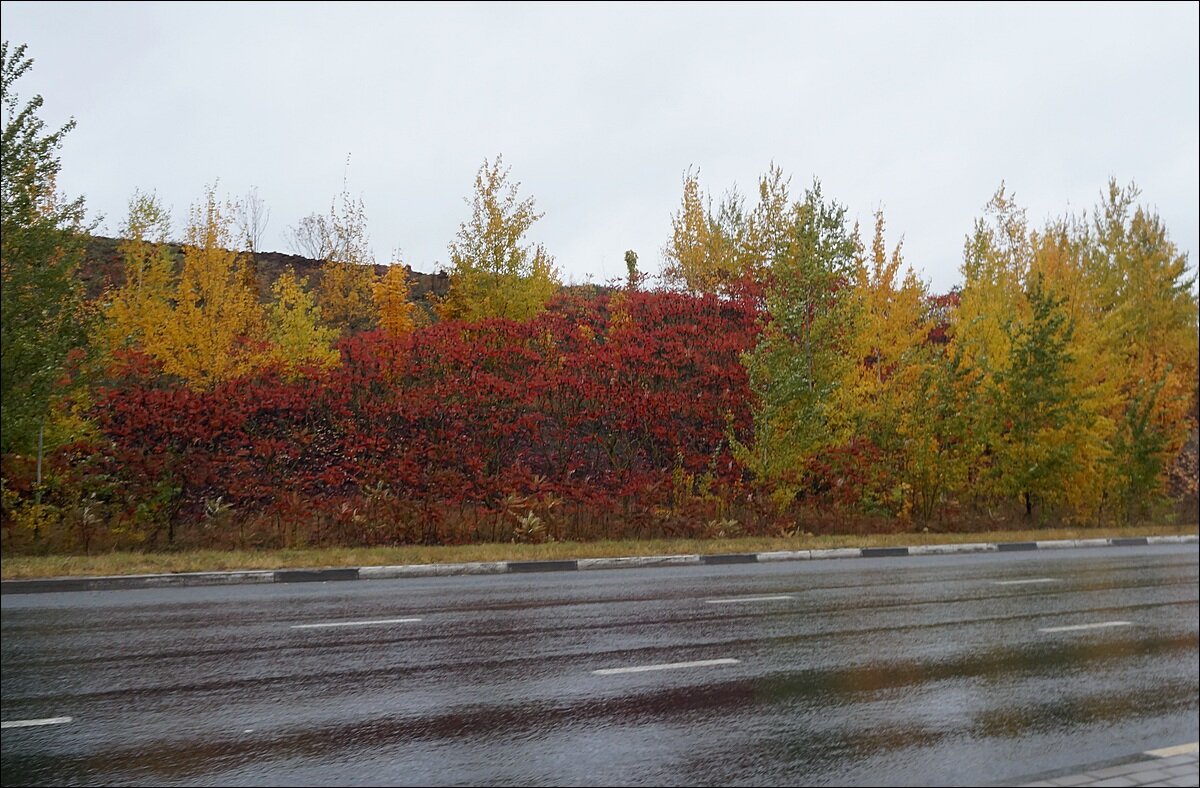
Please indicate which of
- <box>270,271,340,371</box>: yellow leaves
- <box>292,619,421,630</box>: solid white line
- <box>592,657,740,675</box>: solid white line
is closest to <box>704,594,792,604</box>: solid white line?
<box>592,657,740,675</box>: solid white line

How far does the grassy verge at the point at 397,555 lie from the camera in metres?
15.2

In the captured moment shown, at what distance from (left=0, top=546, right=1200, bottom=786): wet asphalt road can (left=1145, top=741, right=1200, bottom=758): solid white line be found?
23cm

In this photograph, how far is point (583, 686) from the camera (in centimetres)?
793

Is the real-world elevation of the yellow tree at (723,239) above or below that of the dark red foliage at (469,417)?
above

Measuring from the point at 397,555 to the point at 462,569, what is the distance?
1.50 m

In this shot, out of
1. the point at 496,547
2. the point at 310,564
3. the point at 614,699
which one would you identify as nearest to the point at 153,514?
the point at 310,564

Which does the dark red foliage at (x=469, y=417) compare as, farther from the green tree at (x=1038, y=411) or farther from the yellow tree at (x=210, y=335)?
the green tree at (x=1038, y=411)

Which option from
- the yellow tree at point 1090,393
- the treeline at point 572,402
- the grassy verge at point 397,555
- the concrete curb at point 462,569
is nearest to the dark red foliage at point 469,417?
the treeline at point 572,402

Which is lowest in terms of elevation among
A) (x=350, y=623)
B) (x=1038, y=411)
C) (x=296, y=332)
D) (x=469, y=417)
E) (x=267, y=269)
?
(x=350, y=623)

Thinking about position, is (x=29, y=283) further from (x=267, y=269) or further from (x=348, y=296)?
(x=267, y=269)

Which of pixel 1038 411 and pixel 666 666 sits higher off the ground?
A: pixel 1038 411

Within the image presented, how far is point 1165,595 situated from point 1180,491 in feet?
64.1

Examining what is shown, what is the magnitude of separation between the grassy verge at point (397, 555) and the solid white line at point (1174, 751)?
41.5ft

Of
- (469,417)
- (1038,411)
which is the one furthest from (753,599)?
(1038,411)
